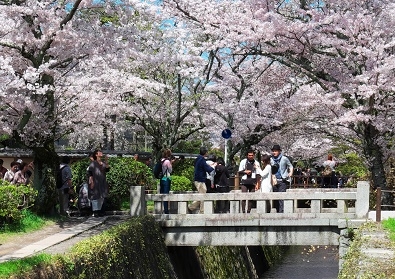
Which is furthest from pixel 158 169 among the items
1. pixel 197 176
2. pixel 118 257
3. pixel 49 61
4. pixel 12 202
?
pixel 118 257

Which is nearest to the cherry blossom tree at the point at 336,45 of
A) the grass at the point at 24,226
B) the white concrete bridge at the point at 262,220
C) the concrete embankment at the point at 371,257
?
the white concrete bridge at the point at 262,220

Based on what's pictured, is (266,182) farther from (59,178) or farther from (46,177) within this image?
(46,177)

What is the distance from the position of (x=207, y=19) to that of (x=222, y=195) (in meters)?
7.64

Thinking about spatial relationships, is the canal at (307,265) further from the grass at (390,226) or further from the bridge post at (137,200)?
the grass at (390,226)

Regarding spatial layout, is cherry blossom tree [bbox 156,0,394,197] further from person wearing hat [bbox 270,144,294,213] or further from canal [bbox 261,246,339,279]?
canal [bbox 261,246,339,279]

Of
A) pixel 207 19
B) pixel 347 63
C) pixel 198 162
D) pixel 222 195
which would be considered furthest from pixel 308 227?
pixel 207 19

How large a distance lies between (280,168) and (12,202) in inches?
265

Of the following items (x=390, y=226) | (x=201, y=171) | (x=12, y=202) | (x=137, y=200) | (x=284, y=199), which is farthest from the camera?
(x=201, y=171)

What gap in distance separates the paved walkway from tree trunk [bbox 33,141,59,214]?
3.70 ft

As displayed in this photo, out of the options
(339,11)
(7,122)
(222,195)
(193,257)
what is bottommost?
(193,257)

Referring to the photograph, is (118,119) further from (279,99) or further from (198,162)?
(198,162)

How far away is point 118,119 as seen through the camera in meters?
34.5

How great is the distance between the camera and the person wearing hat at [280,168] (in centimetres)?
1705

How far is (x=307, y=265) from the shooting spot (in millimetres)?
27922
